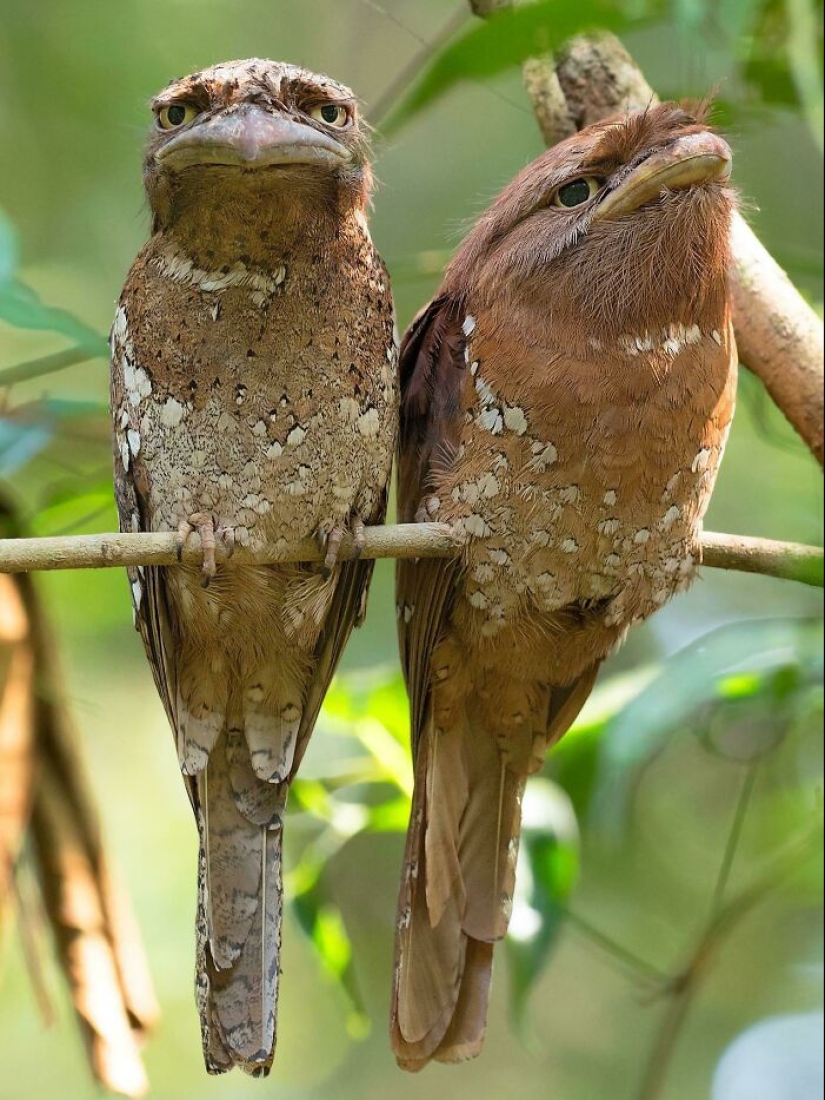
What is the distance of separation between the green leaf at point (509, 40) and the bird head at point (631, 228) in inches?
13.0

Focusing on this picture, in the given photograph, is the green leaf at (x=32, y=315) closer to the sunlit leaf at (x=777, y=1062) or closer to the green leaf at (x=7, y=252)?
the green leaf at (x=7, y=252)

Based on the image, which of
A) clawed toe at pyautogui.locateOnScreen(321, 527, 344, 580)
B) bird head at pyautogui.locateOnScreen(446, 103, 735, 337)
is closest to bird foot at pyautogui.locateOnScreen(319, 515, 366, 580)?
clawed toe at pyautogui.locateOnScreen(321, 527, 344, 580)

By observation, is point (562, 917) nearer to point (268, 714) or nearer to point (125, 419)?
point (268, 714)

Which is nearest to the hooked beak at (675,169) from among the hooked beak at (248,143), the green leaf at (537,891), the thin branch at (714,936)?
the hooked beak at (248,143)

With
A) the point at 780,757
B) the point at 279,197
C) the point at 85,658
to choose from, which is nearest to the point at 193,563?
the point at 279,197

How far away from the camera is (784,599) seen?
5824 millimetres

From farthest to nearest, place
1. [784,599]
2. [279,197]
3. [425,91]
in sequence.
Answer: [784,599]
[425,91]
[279,197]

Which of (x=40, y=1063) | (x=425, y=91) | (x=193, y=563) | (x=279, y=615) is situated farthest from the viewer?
(x=40, y=1063)

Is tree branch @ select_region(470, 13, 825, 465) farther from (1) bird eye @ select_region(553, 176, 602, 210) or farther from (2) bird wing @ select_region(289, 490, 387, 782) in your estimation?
(2) bird wing @ select_region(289, 490, 387, 782)

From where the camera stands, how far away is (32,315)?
270cm

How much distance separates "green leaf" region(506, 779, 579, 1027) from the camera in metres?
3.30

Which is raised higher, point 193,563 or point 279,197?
point 279,197

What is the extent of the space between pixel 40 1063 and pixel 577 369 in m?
5.10

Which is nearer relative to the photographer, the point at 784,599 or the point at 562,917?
the point at 562,917
